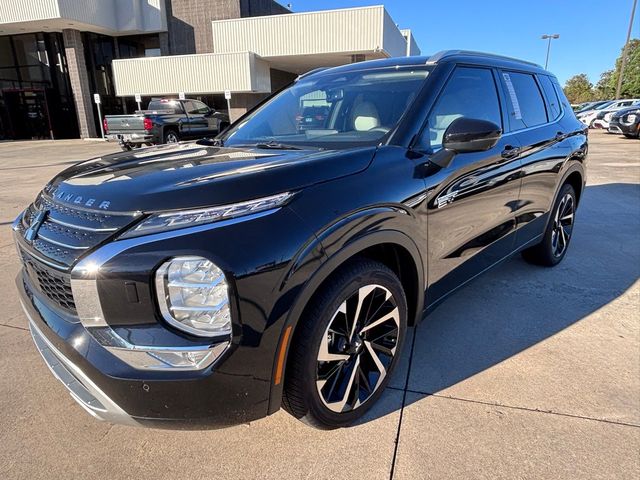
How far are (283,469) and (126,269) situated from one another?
1.16 m

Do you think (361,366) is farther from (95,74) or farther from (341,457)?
(95,74)

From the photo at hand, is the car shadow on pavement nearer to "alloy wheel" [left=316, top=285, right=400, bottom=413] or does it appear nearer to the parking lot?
the parking lot

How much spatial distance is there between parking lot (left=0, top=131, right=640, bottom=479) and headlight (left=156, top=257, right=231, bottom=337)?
2.73 feet

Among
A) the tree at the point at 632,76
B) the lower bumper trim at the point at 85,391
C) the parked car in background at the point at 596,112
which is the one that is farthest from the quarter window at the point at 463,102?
the tree at the point at 632,76

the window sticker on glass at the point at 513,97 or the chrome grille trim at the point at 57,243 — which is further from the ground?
the window sticker on glass at the point at 513,97

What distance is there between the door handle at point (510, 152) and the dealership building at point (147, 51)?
75.7 ft

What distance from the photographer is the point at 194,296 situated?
1.58 m

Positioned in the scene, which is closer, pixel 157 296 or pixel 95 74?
pixel 157 296

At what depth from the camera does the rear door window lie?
3396 mm

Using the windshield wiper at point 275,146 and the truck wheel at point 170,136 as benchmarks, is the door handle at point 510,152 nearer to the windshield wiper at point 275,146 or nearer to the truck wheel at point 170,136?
the windshield wiper at point 275,146

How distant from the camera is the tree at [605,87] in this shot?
63.6 meters

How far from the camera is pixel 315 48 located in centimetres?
2517

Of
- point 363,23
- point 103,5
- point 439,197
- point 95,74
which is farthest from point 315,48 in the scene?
point 439,197

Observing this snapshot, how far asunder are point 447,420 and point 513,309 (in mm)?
1544
